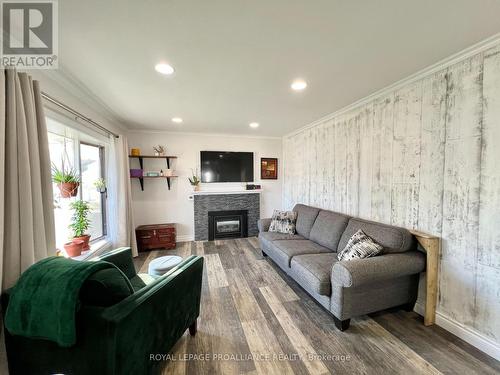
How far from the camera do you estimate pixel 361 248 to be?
2.03 metres

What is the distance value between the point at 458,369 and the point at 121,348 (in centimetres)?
219

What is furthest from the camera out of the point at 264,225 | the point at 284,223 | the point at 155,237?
the point at 155,237

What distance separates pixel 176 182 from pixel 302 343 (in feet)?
11.9

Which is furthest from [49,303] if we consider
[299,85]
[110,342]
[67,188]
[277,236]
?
[277,236]

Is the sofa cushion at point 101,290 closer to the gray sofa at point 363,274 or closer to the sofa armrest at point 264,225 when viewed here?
the gray sofa at point 363,274

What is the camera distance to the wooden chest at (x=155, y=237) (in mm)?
3846

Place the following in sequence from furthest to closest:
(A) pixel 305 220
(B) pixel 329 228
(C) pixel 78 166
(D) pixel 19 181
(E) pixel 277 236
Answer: (A) pixel 305 220, (E) pixel 277 236, (B) pixel 329 228, (C) pixel 78 166, (D) pixel 19 181

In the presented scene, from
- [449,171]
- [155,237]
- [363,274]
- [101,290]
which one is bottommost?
[155,237]

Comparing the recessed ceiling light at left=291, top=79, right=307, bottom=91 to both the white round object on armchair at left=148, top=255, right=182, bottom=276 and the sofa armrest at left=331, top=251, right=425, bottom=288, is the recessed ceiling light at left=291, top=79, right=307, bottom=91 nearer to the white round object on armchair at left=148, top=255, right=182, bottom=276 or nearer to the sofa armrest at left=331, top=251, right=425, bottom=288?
the sofa armrest at left=331, top=251, right=425, bottom=288

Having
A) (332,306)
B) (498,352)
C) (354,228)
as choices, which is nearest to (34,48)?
(332,306)

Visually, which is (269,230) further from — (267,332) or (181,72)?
(181,72)

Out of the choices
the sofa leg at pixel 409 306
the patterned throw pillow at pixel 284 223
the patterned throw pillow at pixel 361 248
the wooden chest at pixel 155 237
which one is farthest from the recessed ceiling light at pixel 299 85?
the wooden chest at pixel 155 237

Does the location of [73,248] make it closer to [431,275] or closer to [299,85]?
[299,85]

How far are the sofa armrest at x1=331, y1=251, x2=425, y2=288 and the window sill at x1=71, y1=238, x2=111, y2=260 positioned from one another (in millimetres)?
2815
